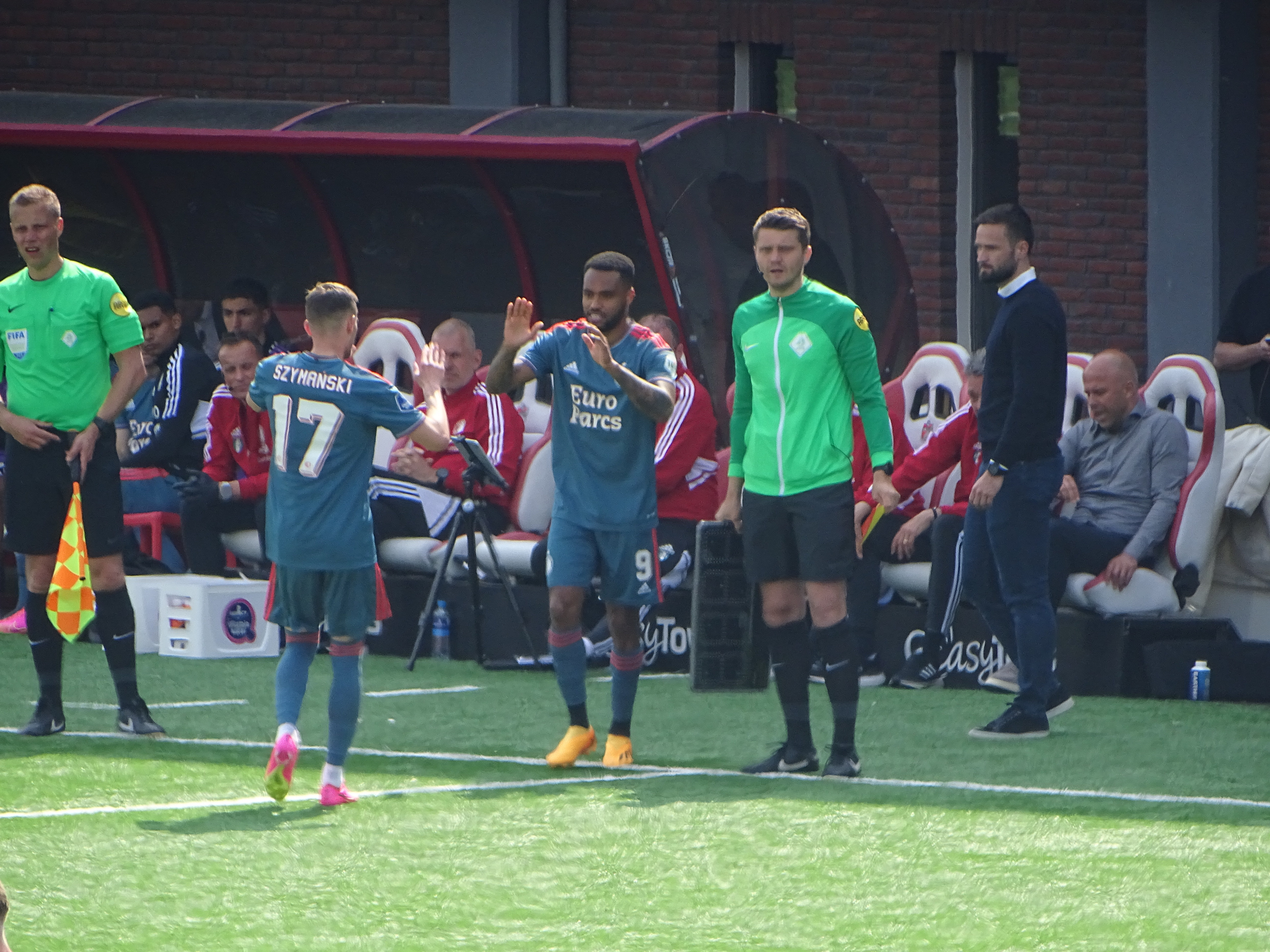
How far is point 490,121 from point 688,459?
2.67 meters

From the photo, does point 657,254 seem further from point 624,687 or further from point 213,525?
point 624,687

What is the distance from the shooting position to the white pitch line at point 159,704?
8.68 meters

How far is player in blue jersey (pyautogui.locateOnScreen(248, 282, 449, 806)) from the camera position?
6.70 meters

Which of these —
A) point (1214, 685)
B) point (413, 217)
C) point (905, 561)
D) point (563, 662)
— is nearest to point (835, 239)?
point (413, 217)

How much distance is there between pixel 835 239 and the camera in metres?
12.5

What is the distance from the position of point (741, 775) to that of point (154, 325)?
5.57 metres

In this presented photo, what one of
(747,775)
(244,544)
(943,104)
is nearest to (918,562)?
(747,775)

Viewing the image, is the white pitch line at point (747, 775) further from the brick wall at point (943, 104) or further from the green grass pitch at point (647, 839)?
the brick wall at point (943, 104)

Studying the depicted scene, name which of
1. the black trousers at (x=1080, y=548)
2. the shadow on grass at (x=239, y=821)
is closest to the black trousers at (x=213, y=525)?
the black trousers at (x=1080, y=548)

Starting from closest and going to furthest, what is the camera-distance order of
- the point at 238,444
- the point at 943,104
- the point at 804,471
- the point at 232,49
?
the point at 804,471 < the point at 238,444 < the point at 943,104 < the point at 232,49

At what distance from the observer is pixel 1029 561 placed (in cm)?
799

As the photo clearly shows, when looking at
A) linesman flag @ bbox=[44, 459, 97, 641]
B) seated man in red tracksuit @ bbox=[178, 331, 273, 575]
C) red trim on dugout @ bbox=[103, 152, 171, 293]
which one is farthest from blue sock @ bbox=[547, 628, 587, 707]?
Answer: red trim on dugout @ bbox=[103, 152, 171, 293]

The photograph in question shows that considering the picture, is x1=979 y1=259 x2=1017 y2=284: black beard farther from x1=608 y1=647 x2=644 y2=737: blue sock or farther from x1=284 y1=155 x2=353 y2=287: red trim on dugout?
x1=284 y1=155 x2=353 y2=287: red trim on dugout

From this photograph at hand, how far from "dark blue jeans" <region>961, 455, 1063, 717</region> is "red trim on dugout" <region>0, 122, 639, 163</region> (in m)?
3.83
